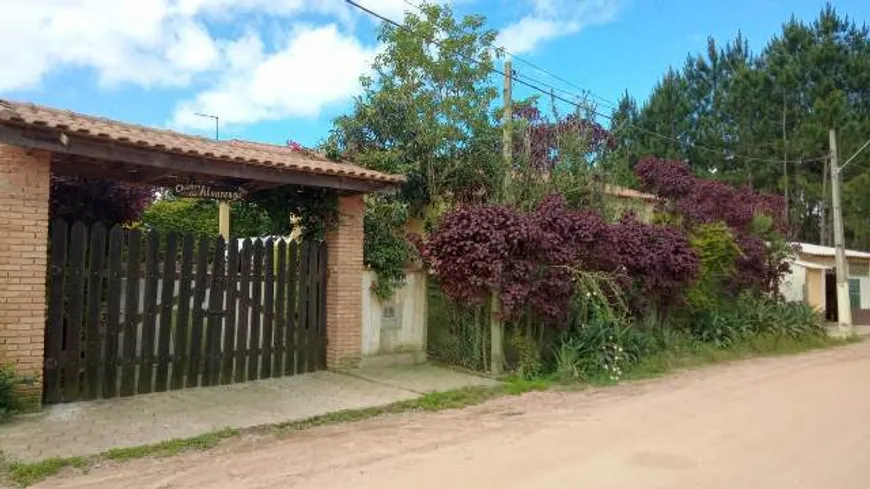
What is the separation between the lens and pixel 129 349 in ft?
28.1

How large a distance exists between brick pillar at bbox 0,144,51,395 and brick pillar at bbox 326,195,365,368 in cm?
410

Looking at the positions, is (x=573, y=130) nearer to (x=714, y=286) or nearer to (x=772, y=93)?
(x=714, y=286)

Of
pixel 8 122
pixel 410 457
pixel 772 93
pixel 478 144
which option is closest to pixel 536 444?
pixel 410 457

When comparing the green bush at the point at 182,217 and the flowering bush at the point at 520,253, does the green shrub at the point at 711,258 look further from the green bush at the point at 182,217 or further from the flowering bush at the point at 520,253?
the green bush at the point at 182,217

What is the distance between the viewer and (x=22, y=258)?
7.66 m

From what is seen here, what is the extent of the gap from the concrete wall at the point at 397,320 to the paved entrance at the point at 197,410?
28.3 inches

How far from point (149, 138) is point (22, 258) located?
199 cm

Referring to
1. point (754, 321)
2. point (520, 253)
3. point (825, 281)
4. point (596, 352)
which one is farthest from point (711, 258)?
point (825, 281)

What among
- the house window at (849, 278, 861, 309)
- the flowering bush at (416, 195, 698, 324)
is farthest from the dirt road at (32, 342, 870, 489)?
the house window at (849, 278, 861, 309)

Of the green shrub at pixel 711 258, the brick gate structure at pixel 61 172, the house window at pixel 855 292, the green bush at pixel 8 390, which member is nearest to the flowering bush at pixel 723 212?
the green shrub at pixel 711 258

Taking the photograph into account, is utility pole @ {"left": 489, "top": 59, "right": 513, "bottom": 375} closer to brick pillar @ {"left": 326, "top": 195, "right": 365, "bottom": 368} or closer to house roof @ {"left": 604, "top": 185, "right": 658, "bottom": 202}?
brick pillar @ {"left": 326, "top": 195, "right": 365, "bottom": 368}

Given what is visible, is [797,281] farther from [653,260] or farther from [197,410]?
[197,410]

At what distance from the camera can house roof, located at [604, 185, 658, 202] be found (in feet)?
49.4

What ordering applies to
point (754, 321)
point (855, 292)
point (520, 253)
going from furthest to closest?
point (855, 292) → point (754, 321) → point (520, 253)
